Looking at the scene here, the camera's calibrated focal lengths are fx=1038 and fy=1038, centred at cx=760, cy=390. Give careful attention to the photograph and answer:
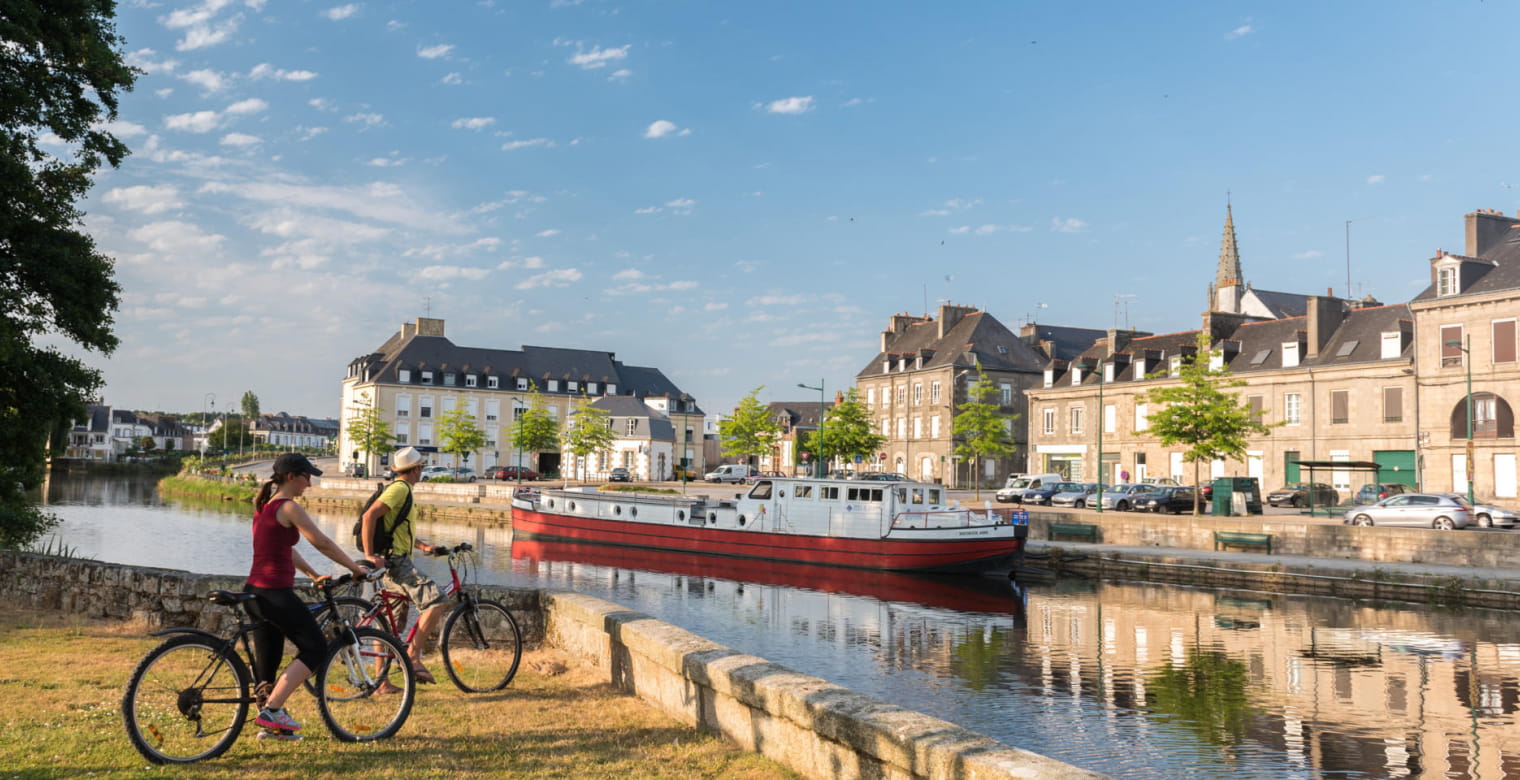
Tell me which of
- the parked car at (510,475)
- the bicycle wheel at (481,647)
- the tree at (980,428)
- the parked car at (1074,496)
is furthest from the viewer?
the parked car at (510,475)

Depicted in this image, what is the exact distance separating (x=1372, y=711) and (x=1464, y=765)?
2.42m

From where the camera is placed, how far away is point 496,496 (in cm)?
5041

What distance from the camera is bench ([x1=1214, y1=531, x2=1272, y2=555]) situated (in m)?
27.9

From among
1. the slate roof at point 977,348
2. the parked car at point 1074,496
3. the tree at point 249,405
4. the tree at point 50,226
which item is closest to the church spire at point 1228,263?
the slate roof at point 977,348

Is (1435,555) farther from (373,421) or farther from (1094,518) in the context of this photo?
(373,421)

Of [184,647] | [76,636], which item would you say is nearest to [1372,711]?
[184,647]

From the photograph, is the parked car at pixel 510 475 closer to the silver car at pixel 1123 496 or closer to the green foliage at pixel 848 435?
the green foliage at pixel 848 435

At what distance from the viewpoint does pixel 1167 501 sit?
3822 cm

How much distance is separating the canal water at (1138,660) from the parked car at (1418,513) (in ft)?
29.7

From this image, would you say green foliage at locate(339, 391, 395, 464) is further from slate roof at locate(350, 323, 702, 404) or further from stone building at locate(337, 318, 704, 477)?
slate roof at locate(350, 323, 702, 404)

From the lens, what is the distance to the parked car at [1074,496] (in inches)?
1663

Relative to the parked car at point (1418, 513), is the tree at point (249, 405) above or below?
above

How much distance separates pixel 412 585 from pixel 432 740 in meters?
1.58

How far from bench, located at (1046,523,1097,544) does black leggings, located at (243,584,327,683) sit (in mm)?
28717
